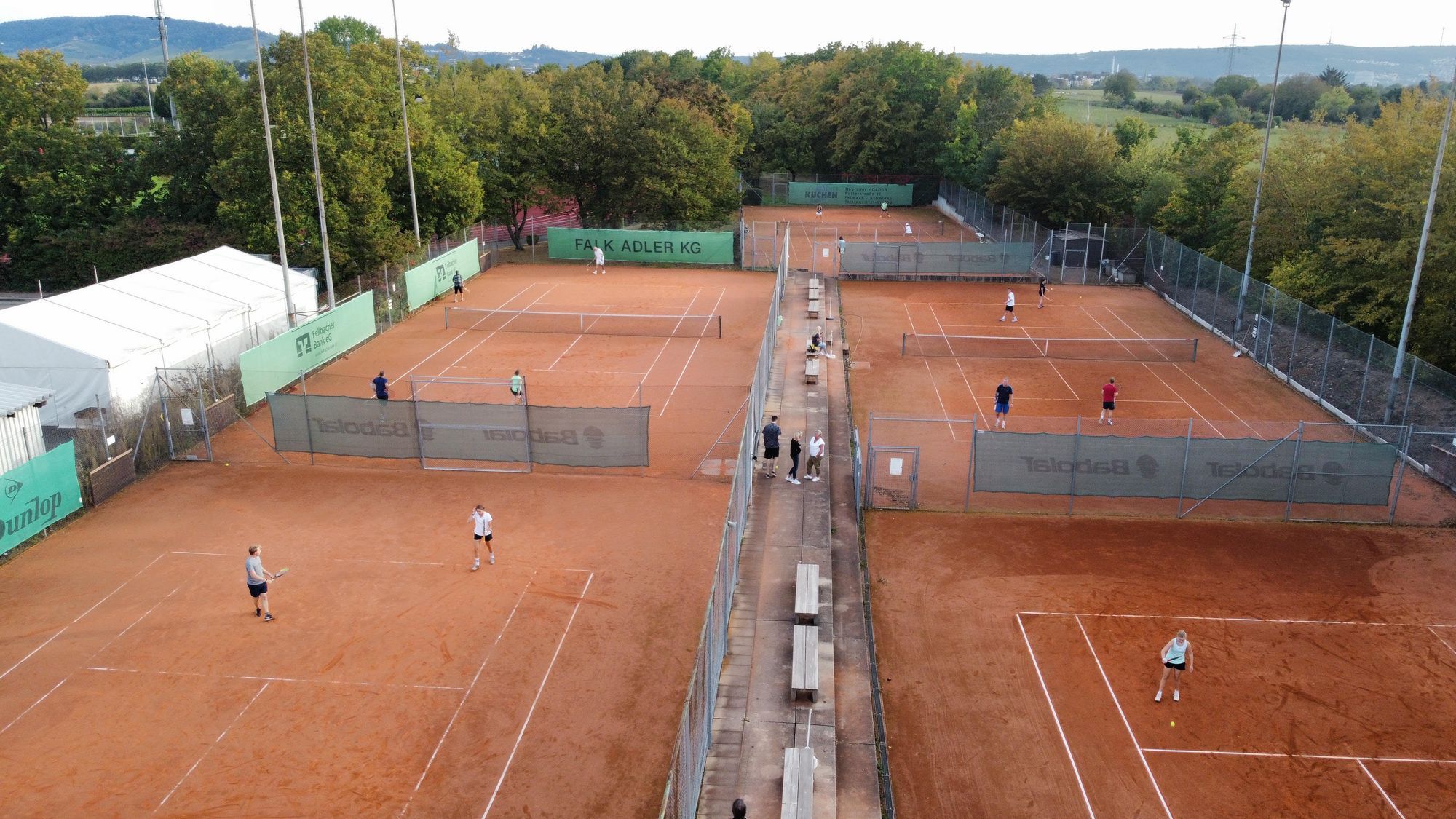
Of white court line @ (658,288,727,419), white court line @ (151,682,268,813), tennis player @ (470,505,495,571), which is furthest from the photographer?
white court line @ (658,288,727,419)

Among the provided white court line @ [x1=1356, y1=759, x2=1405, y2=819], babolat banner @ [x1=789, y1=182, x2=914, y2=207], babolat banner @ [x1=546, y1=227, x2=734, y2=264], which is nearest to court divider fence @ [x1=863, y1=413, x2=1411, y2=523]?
white court line @ [x1=1356, y1=759, x2=1405, y2=819]

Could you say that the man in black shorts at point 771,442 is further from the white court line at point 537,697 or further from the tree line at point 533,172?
the tree line at point 533,172

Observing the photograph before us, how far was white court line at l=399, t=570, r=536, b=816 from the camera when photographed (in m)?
12.1

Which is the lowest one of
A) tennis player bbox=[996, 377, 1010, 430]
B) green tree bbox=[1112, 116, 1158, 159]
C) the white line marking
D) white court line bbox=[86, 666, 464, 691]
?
the white line marking

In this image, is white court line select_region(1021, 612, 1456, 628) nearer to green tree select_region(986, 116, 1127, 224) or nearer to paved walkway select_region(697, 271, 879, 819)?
paved walkway select_region(697, 271, 879, 819)

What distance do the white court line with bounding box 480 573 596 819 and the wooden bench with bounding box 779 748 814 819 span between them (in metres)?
3.52

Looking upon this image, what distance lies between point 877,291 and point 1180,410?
61.9 feet

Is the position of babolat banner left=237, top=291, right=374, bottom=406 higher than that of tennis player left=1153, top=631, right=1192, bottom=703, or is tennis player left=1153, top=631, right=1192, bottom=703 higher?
babolat banner left=237, top=291, right=374, bottom=406

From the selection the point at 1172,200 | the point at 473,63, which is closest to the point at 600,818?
the point at 1172,200

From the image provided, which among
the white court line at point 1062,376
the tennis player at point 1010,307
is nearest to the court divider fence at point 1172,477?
the white court line at point 1062,376

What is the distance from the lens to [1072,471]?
67.9ft

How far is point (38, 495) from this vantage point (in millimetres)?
19188

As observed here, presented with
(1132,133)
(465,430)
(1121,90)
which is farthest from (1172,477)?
(1121,90)

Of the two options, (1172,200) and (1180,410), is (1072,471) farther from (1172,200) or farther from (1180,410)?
(1172,200)
